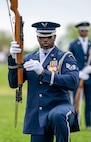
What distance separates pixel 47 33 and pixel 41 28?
Answer: 14 cm

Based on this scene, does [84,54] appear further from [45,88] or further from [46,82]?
[46,82]

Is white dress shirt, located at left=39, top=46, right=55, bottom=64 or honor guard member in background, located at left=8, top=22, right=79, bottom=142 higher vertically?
white dress shirt, located at left=39, top=46, right=55, bottom=64

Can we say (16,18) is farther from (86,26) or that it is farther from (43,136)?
(86,26)

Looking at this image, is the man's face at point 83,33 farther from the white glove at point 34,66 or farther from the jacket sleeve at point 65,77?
the white glove at point 34,66

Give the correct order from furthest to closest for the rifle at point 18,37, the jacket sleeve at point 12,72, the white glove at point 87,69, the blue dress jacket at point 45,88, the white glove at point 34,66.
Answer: the white glove at point 87,69 → the jacket sleeve at point 12,72 → the blue dress jacket at point 45,88 → the rifle at point 18,37 → the white glove at point 34,66

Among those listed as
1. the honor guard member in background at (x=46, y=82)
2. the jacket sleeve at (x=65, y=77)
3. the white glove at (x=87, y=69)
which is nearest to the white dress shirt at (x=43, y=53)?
the honor guard member in background at (x=46, y=82)

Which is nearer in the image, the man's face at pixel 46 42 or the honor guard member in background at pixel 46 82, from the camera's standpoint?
the honor guard member in background at pixel 46 82

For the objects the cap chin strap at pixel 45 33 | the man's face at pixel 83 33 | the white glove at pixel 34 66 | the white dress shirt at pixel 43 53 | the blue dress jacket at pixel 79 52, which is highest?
the cap chin strap at pixel 45 33

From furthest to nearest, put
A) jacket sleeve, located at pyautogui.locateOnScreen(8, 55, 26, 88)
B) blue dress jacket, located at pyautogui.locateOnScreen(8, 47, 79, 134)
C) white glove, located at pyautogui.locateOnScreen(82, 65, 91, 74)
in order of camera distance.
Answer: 1. white glove, located at pyautogui.locateOnScreen(82, 65, 91, 74)
2. jacket sleeve, located at pyautogui.locateOnScreen(8, 55, 26, 88)
3. blue dress jacket, located at pyautogui.locateOnScreen(8, 47, 79, 134)

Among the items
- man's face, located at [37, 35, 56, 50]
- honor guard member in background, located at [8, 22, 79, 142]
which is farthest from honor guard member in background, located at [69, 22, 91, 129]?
man's face, located at [37, 35, 56, 50]

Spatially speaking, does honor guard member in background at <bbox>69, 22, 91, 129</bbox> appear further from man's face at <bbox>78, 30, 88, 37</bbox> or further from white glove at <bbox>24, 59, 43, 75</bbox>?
white glove at <bbox>24, 59, 43, 75</bbox>

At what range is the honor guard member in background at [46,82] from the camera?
28.9ft

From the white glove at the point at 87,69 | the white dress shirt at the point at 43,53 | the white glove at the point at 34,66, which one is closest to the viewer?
→ the white glove at the point at 34,66

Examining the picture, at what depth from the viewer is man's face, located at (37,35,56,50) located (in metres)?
9.03
